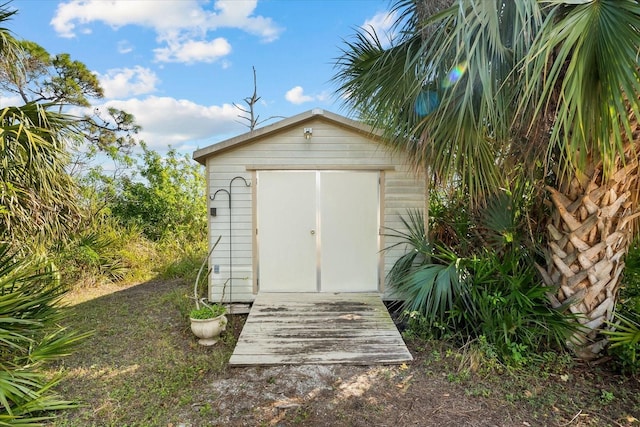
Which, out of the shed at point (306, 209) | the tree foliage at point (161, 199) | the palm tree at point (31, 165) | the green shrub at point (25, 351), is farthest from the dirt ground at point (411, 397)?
the tree foliage at point (161, 199)

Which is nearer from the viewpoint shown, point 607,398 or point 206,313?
point 607,398

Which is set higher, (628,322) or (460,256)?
(460,256)

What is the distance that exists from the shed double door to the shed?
0.05 ft

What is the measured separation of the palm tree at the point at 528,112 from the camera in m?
2.39

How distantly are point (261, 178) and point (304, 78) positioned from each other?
7574 millimetres

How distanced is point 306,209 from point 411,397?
319 centimetres

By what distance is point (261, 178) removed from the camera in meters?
5.48

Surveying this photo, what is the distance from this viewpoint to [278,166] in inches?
213

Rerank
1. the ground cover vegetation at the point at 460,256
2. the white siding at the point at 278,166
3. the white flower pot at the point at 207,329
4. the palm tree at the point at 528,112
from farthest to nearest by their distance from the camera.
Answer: the white siding at the point at 278,166
the white flower pot at the point at 207,329
the ground cover vegetation at the point at 460,256
the palm tree at the point at 528,112

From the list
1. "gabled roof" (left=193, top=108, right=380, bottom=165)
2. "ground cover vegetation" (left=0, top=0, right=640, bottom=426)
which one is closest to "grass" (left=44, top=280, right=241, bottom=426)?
"ground cover vegetation" (left=0, top=0, right=640, bottom=426)

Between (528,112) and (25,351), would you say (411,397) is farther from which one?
(25,351)

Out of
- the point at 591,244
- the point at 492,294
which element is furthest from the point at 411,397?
the point at 591,244

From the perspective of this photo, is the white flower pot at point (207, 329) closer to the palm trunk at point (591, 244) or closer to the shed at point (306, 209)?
the shed at point (306, 209)

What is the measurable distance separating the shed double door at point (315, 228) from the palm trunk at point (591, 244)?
8.44 feet
